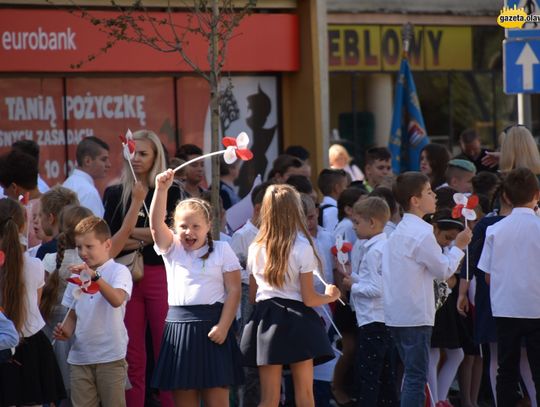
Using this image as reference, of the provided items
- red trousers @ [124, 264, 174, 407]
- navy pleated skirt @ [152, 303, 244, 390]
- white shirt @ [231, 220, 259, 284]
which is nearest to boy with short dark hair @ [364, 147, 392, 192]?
white shirt @ [231, 220, 259, 284]

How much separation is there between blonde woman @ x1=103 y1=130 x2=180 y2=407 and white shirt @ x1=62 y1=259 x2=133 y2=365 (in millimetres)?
716

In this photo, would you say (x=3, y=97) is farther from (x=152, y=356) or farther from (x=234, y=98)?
(x=152, y=356)

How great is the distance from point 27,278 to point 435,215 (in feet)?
11.8

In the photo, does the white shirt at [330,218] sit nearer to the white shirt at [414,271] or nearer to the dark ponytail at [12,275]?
the white shirt at [414,271]

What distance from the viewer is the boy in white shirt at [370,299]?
8.96 m

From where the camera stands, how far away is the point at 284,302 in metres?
7.92

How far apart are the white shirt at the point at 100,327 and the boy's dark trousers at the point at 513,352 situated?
2.75 m

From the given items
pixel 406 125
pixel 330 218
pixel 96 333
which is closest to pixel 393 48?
pixel 406 125

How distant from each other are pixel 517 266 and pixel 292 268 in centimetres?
177

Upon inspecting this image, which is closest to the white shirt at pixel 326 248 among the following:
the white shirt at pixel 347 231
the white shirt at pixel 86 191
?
the white shirt at pixel 347 231

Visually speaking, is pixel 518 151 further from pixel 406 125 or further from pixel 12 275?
pixel 406 125

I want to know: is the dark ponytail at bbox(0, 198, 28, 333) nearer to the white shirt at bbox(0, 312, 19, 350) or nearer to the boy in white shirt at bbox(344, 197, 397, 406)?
the white shirt at bbox(0, 312, 19, 350)

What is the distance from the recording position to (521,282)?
8.56 m

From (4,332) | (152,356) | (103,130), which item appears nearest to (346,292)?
(152,356)
